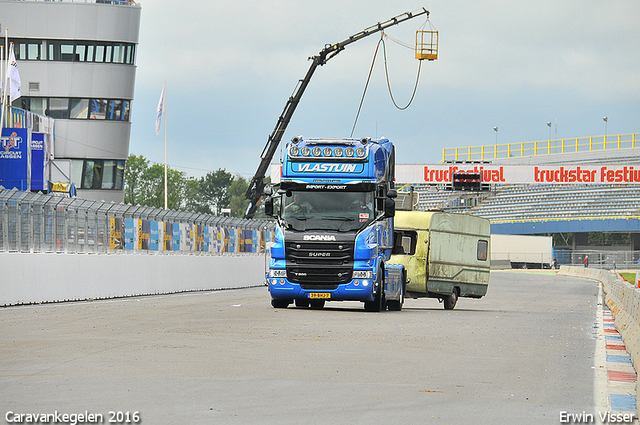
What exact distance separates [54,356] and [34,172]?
4639 centimetres

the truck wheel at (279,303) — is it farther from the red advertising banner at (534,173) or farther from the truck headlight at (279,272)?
the red advertising banner at (534,173)

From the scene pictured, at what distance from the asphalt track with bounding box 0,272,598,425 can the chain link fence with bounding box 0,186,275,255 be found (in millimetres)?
5061

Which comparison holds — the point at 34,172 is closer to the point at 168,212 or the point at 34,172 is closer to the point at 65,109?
the point at 65,109

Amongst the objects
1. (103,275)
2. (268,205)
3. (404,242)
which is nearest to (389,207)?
(268,205)

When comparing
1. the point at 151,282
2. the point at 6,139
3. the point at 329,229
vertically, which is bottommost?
the point at 151,282

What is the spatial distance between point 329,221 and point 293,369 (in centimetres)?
1071

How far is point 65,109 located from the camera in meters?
62.5

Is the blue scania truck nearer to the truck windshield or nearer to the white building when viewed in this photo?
the truck windshield

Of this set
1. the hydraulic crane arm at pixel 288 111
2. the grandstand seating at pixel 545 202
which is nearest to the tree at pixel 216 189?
the grandstand seating at pixel 545 202

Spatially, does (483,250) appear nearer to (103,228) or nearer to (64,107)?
(103,228)

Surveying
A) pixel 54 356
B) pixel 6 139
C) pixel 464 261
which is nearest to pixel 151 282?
pixel 464 261

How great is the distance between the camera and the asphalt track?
7531mm

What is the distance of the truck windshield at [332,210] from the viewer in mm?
20703

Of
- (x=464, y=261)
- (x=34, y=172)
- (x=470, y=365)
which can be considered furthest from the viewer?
(x=34, y=172)
